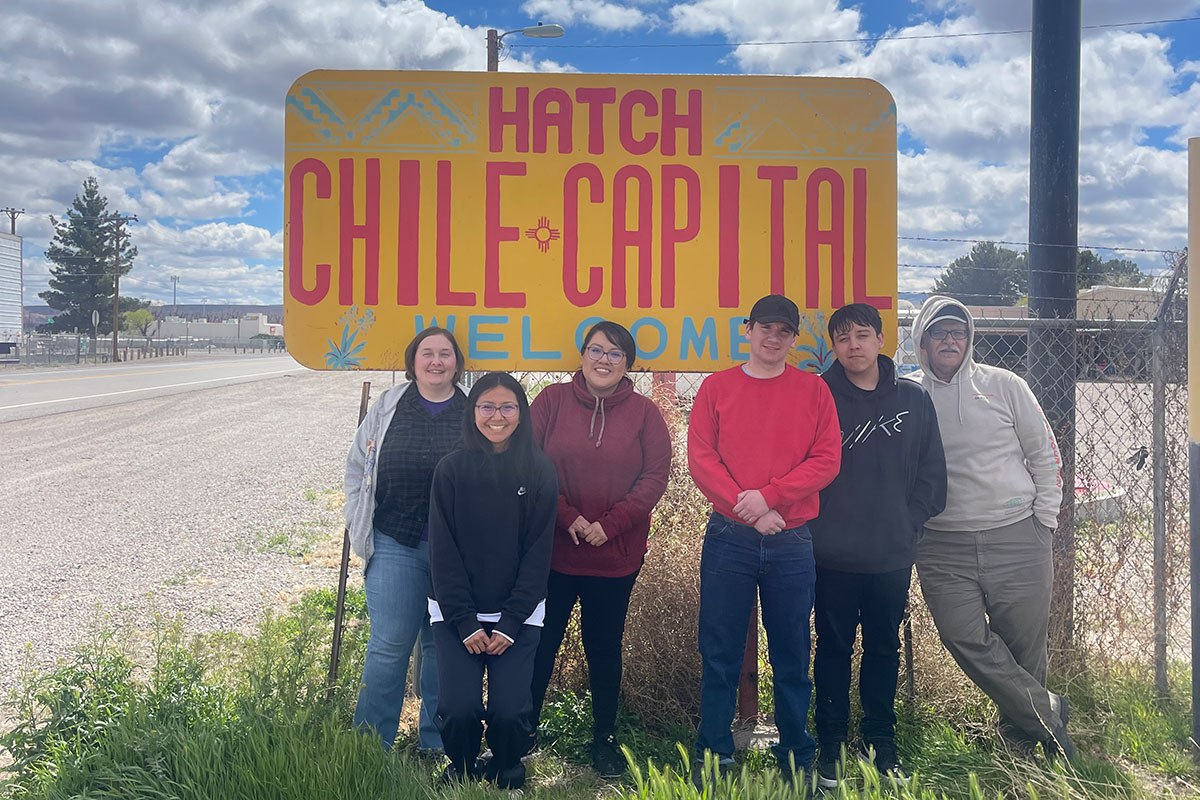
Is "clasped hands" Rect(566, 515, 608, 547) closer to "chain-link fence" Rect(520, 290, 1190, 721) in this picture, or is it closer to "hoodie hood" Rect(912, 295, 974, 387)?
"chain-link fence" Rect(520, 290, 1190, 721)

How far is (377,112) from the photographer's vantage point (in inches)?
152

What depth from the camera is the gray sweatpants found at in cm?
321

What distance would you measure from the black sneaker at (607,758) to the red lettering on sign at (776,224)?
84.6 inches

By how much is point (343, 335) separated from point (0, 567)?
4.42 meters

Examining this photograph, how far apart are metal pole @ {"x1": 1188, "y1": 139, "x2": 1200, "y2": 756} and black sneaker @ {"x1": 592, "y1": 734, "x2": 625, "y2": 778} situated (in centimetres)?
230

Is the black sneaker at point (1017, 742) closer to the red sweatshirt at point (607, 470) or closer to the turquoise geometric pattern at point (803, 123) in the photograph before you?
the red sweatshirt at point (607, 470)

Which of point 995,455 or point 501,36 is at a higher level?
point 501,36

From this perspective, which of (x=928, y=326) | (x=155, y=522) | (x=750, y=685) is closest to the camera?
(x=928, y=326)

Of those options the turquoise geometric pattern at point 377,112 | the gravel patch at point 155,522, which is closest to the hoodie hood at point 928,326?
the turquoise geometric pattern at point 377,112

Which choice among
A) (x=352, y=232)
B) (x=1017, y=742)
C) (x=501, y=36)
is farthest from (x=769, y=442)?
(x=501, y=36)

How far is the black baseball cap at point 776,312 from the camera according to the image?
3.14m

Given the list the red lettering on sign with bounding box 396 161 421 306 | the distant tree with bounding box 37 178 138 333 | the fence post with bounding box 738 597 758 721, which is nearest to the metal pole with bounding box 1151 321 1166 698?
the fence post with bounding box 738 597 758 721

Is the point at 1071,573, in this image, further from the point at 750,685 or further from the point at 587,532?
the point at 587,532

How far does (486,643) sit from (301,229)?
215 centimetres
